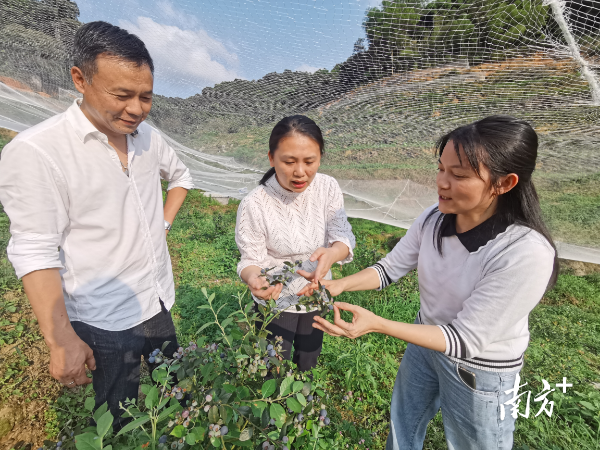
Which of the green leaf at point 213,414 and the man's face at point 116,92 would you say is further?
the man's face at point 116,92

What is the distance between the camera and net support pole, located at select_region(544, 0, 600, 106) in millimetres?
3211

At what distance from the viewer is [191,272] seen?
13.5ft

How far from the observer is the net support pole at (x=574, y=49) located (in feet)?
10.5

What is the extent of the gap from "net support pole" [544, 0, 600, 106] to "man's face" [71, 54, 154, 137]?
3873 mm

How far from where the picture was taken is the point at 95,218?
141 cm

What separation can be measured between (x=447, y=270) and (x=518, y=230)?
30 centimetres

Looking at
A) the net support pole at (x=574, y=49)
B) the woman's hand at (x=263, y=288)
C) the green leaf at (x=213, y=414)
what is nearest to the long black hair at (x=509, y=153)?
the woman's hand at (x=263, y=288)

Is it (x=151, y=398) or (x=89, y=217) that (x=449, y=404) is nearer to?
(x=151, y=398)

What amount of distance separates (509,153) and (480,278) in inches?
18.3

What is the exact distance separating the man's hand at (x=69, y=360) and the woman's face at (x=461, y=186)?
155cm

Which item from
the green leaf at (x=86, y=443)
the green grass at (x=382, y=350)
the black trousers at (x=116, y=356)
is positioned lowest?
the green grass at (x=382, y=350)

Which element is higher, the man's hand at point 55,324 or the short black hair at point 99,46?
the short black hair at point 99,46

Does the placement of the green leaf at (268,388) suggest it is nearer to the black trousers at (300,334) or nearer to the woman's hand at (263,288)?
the woman's hand at (263,288)

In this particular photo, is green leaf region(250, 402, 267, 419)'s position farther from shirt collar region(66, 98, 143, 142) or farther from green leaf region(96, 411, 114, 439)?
shirt collar region(66, 98, 143, 142)
